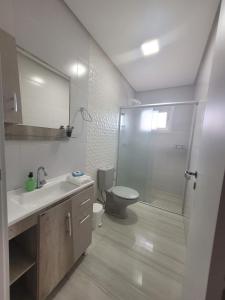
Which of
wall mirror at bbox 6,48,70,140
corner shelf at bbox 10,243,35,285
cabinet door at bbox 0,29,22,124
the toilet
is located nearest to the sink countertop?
corner shelf at bbox 10,243,35,285

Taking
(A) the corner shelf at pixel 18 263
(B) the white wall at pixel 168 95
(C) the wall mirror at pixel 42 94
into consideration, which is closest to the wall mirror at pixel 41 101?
(C) the wall mirror at pixel 42 94

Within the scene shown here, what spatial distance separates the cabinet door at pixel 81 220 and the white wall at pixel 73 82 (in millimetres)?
455

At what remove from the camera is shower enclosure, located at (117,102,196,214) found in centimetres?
282

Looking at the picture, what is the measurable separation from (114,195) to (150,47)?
2.25 m

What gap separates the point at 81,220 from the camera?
1334mm

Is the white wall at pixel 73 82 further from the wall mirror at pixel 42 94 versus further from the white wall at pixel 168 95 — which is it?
the white wall at pixel 168 95

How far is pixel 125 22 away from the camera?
1601 mm

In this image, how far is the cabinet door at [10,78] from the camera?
0.96m

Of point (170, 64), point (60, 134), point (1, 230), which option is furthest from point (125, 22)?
point (1, 230)

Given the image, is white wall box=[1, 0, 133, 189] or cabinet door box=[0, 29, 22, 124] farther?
Answer: white wall box=[1, 0, 133, 189]

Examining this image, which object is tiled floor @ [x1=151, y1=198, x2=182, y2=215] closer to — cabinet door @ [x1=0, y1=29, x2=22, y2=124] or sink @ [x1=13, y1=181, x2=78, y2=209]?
sink @ [x1=13, y1=181, x2=78, y2=209]

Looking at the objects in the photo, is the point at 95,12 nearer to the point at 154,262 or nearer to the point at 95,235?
the point at 95,235

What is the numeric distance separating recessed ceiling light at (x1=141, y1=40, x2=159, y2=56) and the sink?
212 cm

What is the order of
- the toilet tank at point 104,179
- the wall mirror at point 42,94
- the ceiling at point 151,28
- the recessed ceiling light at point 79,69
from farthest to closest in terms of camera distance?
the toilet tank at point 104,179, the recessed ceiling light at point 79,69, the ceiling at point 151,28, the wall mirror at point 42,94
